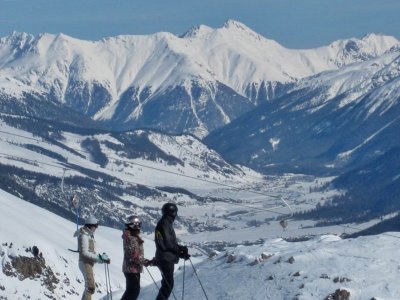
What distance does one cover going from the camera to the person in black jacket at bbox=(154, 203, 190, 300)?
26.6 meters

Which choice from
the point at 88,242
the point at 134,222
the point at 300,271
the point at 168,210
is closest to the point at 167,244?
the point at 168,210

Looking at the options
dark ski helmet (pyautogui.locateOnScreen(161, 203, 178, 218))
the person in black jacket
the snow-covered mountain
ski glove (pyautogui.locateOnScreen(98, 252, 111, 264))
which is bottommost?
the snow-covered mountain

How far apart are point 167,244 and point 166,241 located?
0.09m

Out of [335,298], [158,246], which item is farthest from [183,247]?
[335,298]

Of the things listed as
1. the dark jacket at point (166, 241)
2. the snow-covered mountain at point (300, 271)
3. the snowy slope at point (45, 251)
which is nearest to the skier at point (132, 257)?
the dark jacket at point (166, 241)

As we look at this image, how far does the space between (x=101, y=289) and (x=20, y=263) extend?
704cm

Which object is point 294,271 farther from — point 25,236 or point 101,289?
point 25,236

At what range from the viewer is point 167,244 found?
26.8 meters

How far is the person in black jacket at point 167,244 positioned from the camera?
2662 cm

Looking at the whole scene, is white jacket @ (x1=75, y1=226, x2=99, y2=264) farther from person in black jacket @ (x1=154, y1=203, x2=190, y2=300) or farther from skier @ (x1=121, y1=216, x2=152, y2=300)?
person in black jacket @ (x1=154, y1=203, x2=190, y2=300)

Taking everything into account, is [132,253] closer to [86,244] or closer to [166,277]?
[166,277]

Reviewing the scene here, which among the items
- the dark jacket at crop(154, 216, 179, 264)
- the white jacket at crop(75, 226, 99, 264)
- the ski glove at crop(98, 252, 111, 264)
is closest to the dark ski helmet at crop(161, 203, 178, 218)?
the dark jacket at crop(154, 216, 179, 264)

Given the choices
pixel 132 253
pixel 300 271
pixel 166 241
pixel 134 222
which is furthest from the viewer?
pixel 300 271

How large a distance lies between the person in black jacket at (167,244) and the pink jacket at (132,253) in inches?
19.4
